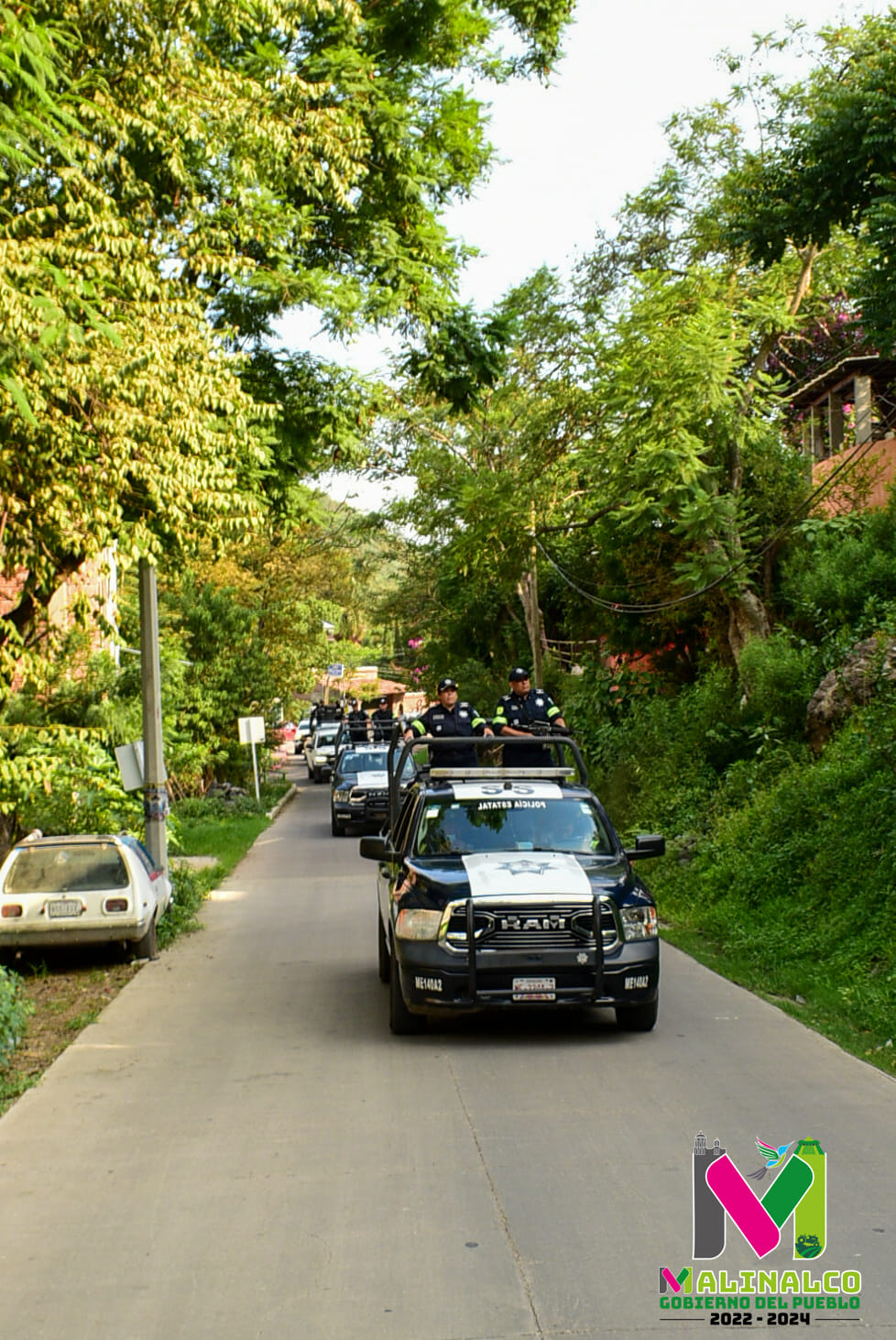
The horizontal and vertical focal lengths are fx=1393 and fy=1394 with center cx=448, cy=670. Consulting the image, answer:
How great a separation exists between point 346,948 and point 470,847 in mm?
4458

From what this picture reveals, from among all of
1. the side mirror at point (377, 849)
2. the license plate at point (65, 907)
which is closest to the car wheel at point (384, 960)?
the side mirror at point (377, 849)

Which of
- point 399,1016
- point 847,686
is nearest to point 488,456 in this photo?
point 847,686

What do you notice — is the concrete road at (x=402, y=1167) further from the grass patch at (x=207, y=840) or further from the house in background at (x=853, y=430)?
the house in background at (x=853, y=430)

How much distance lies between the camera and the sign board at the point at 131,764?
16.2 m

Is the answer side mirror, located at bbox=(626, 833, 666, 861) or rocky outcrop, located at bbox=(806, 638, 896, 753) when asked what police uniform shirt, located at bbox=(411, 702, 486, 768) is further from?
rocky outcrop, located at bbox=(806, 638, 896, 753)


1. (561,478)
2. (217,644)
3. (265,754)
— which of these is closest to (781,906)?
(561,478)

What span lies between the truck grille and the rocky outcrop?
7159mm

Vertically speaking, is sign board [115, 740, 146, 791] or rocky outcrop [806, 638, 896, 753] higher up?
rocky outcrop [806, 638, 896, 753]

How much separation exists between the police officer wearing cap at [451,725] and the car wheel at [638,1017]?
3894mm

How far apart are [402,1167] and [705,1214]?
62.2 inches

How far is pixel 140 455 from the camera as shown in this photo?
432 inches

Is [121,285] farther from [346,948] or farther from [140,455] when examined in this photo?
[346,948]

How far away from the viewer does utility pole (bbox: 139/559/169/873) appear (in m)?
16.4

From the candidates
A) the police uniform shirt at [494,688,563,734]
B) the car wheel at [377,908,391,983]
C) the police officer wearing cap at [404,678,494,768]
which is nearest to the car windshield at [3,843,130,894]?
the car wheel at [377,908,391,983]
